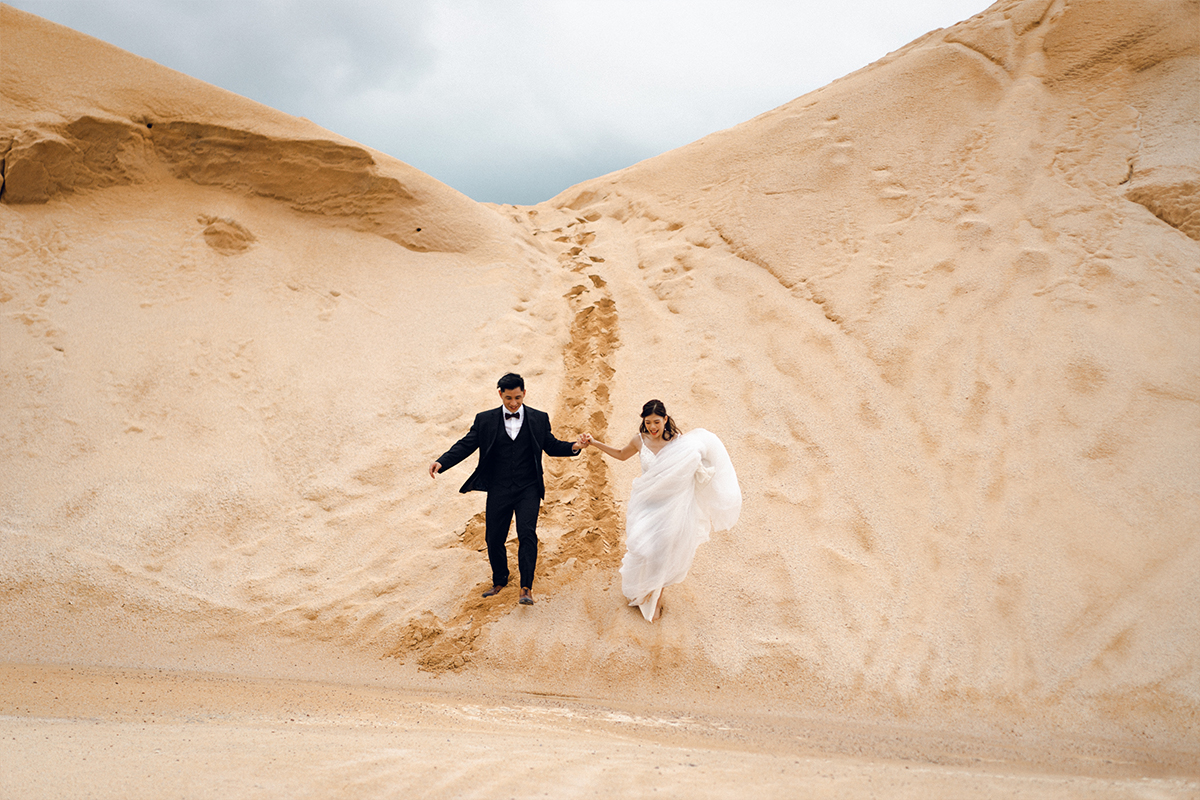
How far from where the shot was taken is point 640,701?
3.85 meters

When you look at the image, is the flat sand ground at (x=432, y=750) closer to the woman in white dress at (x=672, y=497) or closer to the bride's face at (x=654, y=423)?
the woman in white dress at (x=672, y=497)

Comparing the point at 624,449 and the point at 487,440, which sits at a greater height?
the point at 487,440

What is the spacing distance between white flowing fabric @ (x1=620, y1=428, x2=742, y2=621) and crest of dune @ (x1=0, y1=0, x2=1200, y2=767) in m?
0.43

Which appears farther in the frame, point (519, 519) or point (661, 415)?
point (519, 519)

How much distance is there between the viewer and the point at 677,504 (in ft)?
13.4

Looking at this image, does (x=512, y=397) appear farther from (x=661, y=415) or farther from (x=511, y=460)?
(x=661, y=415)

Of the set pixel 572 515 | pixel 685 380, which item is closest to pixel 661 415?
pixel 572 515

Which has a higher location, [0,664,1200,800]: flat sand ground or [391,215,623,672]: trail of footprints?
[391,215,623,672]: trail of footprints

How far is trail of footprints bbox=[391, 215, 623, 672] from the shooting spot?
169 inches

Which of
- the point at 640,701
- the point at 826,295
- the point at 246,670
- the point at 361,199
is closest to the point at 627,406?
the point at 826,295

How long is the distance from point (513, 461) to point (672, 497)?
93 centimetres

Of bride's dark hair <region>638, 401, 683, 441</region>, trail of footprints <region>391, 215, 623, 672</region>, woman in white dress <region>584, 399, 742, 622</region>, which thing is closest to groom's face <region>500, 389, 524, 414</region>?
woman in white dress <region>584, 399, 742, 622</region>

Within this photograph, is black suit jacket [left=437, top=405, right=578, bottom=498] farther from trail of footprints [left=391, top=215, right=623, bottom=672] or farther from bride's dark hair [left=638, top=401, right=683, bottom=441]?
trail of footprints [left=391, top=215, right=623, bottom=672]

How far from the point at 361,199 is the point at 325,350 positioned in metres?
2.39
